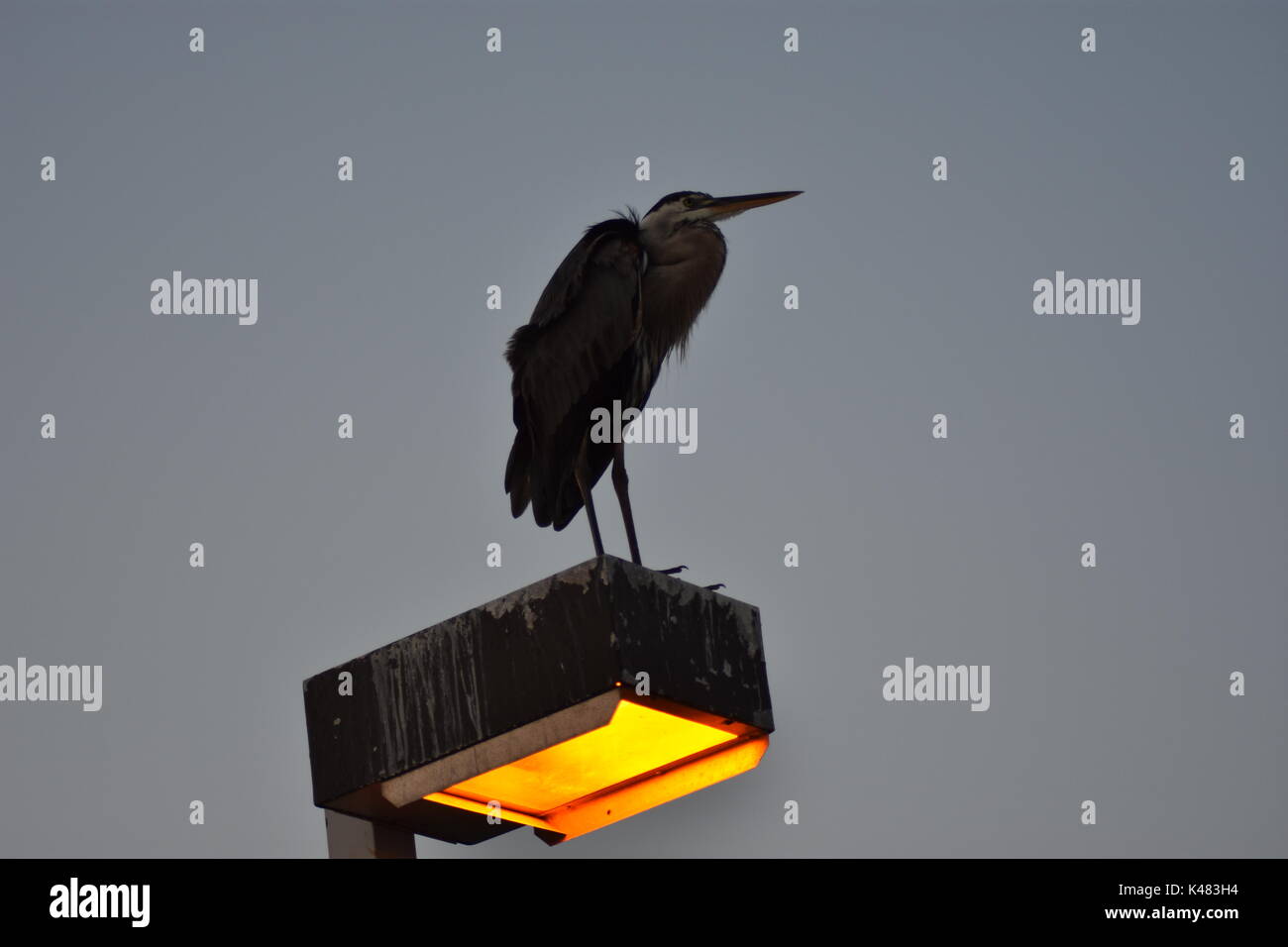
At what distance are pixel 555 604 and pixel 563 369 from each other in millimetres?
2946

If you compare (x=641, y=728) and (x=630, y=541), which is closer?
(x=641, y=728)

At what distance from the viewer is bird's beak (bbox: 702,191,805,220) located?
8.06 meters

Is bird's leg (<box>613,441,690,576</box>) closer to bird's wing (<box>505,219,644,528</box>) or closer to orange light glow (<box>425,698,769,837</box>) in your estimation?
bird's wing (<box>505,219,644,528</box>)

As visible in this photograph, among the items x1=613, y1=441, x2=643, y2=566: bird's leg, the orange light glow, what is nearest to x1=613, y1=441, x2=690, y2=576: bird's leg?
x1=613, y1=441, x2=643, y2=566: bird's leg

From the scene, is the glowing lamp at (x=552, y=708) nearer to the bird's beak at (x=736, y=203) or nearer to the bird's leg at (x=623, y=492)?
the bird's leg at (x=623, y=492)

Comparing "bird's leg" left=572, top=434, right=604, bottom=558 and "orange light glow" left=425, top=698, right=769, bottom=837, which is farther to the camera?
"bird's leg" left=572, top=434, right=604, bottom=558

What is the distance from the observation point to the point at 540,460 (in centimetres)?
731

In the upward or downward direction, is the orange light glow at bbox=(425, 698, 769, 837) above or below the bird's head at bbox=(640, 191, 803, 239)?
below

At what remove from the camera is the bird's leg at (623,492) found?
24.2 ft

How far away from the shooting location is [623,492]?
24.9 feet
